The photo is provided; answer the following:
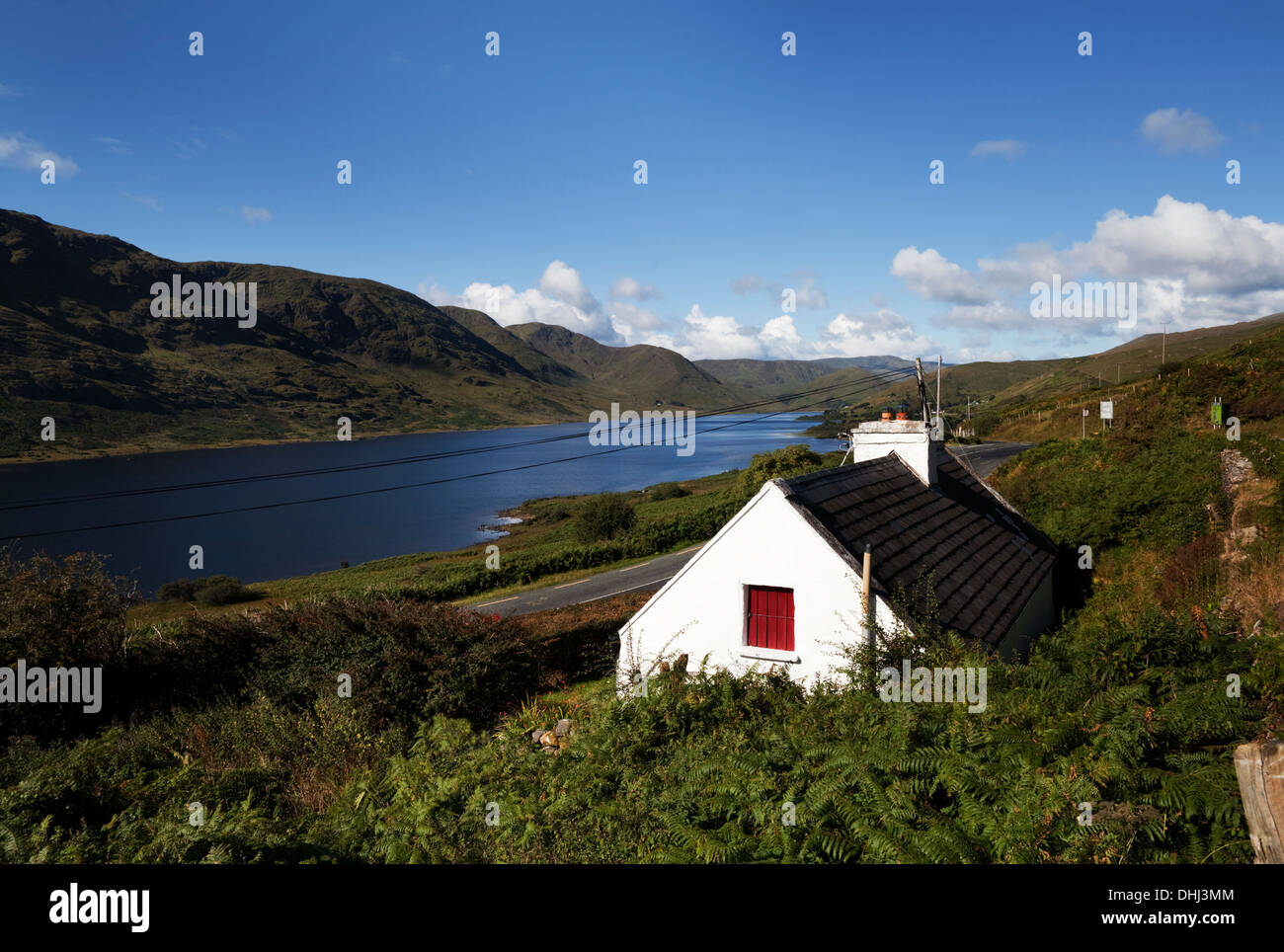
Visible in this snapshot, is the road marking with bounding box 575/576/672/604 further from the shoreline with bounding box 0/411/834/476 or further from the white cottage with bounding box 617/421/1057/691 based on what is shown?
the shoreline with bounding box 0/411/834/476

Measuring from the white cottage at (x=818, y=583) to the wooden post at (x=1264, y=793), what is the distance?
7.27m

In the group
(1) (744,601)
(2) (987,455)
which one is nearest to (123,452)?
(2) (987,455)

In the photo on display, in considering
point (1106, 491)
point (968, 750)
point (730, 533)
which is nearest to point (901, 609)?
point (730, 533)

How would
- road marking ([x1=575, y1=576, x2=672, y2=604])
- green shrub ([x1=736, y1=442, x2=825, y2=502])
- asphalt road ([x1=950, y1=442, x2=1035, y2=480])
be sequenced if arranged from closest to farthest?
road marking ([x1=575, y1=576, x2=672, y2=604])
asphalt road ([x1=950, y1=442, x2=1035, y2=480])
green shrub ([x1=736, y1=442, x2=825, y2=502])

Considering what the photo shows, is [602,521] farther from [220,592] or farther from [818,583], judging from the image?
[818,583]

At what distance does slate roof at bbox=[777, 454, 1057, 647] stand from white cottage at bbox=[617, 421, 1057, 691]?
36mm

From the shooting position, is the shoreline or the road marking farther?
the shoreline

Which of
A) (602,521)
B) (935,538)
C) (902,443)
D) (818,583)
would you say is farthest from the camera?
(602,521)

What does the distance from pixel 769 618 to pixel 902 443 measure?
24.6 feet

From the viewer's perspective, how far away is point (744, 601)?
1220 centimetres

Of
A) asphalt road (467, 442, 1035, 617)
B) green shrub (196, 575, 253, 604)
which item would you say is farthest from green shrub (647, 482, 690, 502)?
green shrub (196, 575, 253, 604)

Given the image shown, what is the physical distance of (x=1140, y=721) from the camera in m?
6.00

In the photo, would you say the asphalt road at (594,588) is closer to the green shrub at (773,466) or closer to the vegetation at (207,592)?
the green shrub at (773,466)

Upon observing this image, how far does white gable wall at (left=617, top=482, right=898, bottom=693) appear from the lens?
441 inches
